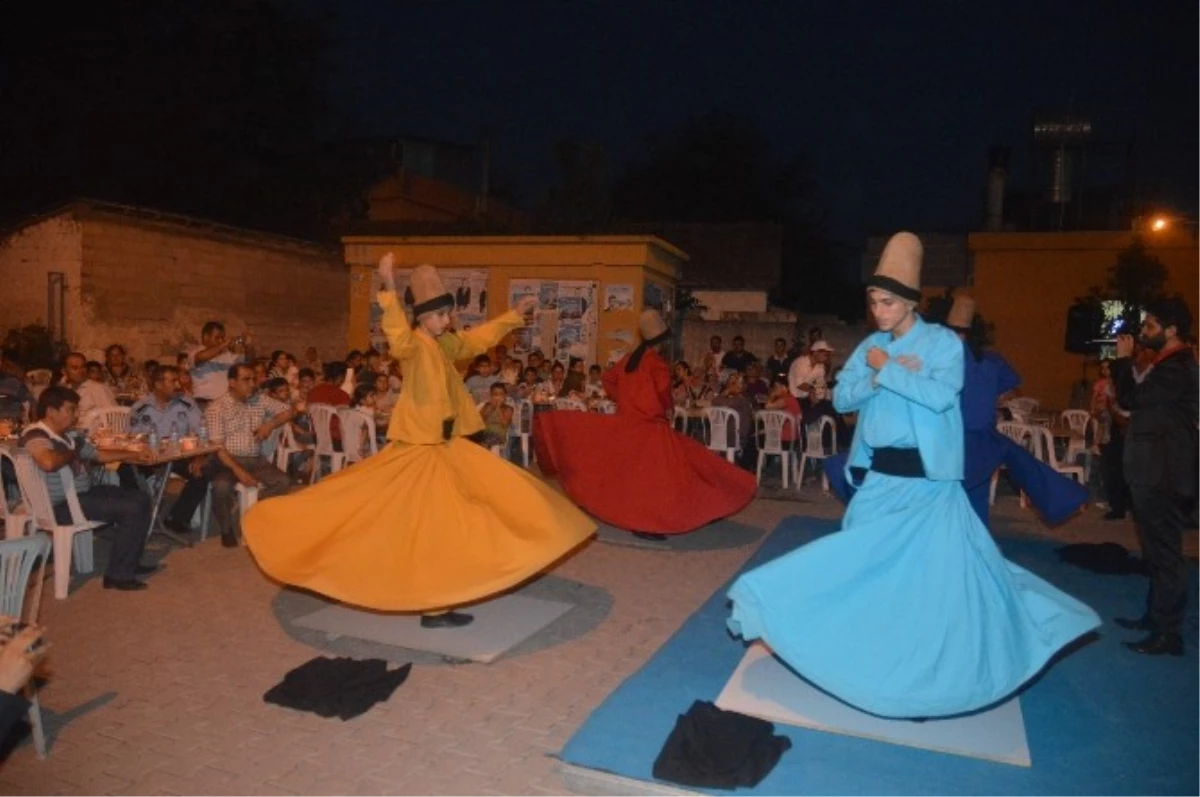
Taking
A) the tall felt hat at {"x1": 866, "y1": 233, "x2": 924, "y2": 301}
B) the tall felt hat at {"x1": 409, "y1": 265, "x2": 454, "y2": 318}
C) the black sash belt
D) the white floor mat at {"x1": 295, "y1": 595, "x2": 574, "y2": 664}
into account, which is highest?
the tall felt hat at {"x1": 866, "y1": 233, "x2": 924, "y2": 301}

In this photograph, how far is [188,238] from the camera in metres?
16.1

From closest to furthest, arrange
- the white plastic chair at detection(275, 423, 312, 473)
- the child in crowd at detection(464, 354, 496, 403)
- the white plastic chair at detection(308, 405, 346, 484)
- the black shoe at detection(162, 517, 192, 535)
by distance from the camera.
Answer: the black shoe at detection(162, 517, 192, 535) < the white plastic chair at detection(308, 405, 346, 484) < the white plastic chair at detection(275, 423, 312, 473) < the child in crowd at detection(464, 354, 496, 403)

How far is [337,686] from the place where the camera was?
4.84 metres

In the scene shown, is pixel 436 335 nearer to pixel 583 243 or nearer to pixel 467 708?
pixel 467 708

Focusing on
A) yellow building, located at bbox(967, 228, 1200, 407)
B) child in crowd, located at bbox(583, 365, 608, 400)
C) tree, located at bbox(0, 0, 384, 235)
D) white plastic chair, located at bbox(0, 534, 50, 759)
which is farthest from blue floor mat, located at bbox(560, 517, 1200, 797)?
tree, located at bbox(0, 0, 384, 235)

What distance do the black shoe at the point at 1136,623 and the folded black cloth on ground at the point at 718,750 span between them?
3.29 m

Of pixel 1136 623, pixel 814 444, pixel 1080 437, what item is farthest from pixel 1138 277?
pixel 1136 623

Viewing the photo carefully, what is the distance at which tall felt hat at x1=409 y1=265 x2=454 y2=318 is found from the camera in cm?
595

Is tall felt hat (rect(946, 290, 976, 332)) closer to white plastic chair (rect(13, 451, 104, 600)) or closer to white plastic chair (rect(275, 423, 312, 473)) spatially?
white plastic chair (rect(13, 451, 104, 600))

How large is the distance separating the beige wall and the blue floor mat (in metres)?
12.6

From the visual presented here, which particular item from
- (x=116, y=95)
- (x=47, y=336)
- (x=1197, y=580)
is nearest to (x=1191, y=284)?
(x=1197, y=580)

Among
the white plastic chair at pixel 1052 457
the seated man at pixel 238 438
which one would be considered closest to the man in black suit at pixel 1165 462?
the white plastic chair at pixel 1052 457

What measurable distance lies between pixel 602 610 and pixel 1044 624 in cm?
304

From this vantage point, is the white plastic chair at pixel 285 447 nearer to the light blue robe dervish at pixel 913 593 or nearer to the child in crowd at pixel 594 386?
the child in crowd at pixel 594 386
